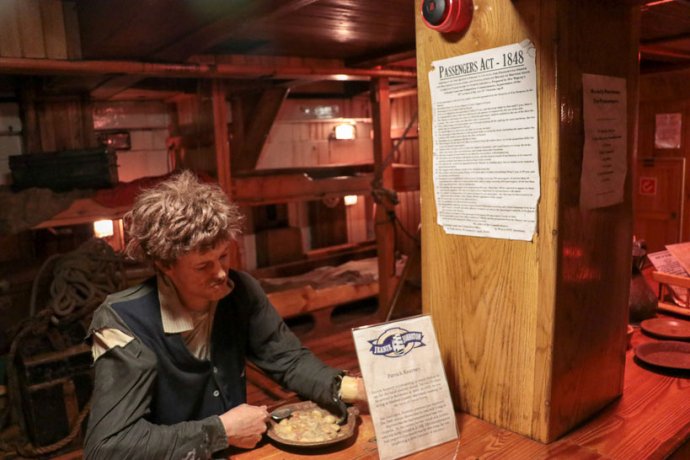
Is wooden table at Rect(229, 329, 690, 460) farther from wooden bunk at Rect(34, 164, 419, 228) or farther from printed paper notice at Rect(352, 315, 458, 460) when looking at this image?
wooden bunk at Rect(34, 164, 419, 228)

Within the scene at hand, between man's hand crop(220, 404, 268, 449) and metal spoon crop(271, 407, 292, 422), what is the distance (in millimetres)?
87

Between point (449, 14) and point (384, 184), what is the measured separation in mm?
3815

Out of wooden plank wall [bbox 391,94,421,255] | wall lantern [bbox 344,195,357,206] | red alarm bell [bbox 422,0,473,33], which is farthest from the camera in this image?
wall lantern [bbox 344,195,357,206]

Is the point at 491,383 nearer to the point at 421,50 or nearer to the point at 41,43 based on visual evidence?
the point at 421,50

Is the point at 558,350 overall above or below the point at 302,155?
below

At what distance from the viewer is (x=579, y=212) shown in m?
1.40

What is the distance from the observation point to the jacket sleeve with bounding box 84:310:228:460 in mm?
1351

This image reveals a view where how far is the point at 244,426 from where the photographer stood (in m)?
1.47

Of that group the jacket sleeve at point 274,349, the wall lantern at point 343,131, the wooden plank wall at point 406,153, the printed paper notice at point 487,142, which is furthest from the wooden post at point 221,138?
the wooden plank wall at point 406,153

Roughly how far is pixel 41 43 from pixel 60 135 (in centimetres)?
189

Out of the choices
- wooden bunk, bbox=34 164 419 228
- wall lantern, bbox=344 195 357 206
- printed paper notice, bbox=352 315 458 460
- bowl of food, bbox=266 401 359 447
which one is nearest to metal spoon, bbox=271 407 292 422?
bowl of food, bbox=266 401 359 447

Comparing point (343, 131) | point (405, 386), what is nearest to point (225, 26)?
point (405, 386)

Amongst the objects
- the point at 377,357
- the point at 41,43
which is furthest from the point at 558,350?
the point at 41,43

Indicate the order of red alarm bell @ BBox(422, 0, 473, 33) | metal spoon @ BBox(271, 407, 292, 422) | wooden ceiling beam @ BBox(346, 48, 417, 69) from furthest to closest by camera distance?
wooden ceiling beam @ BBox(346, 48, 417, 69)
metal spoon @ BBox(271, 407, 292, 422)
red alarm bell @ BBox(422, 0, 473, 33)
